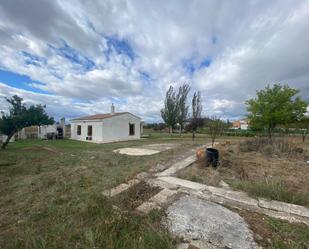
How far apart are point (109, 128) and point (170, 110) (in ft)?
50.4

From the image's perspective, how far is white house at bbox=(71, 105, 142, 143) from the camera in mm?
16156

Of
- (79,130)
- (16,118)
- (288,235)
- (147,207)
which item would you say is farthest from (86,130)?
(288,235)

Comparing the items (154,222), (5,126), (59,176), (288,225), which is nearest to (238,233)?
(288,225)

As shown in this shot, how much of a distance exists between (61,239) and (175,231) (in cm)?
154

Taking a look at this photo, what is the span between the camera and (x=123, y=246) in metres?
2.12

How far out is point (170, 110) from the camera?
97.8ft

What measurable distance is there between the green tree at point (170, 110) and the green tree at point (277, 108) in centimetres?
1602

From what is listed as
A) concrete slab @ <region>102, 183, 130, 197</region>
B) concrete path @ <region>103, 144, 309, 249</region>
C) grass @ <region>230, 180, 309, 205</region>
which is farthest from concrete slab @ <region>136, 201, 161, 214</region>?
grass @ <region>230, 180, 309, 205</region>

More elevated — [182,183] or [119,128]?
[119,128]

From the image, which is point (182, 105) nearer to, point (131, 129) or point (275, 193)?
point (131, 129)

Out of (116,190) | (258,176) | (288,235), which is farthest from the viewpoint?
(258,176)

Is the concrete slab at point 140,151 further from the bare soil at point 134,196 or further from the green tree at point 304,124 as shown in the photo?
the green tree at point 304,124

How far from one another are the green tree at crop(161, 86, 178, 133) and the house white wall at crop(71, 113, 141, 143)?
11.3 m

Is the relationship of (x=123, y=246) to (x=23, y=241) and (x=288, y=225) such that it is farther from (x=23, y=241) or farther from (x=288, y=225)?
(x=288, y=225)
